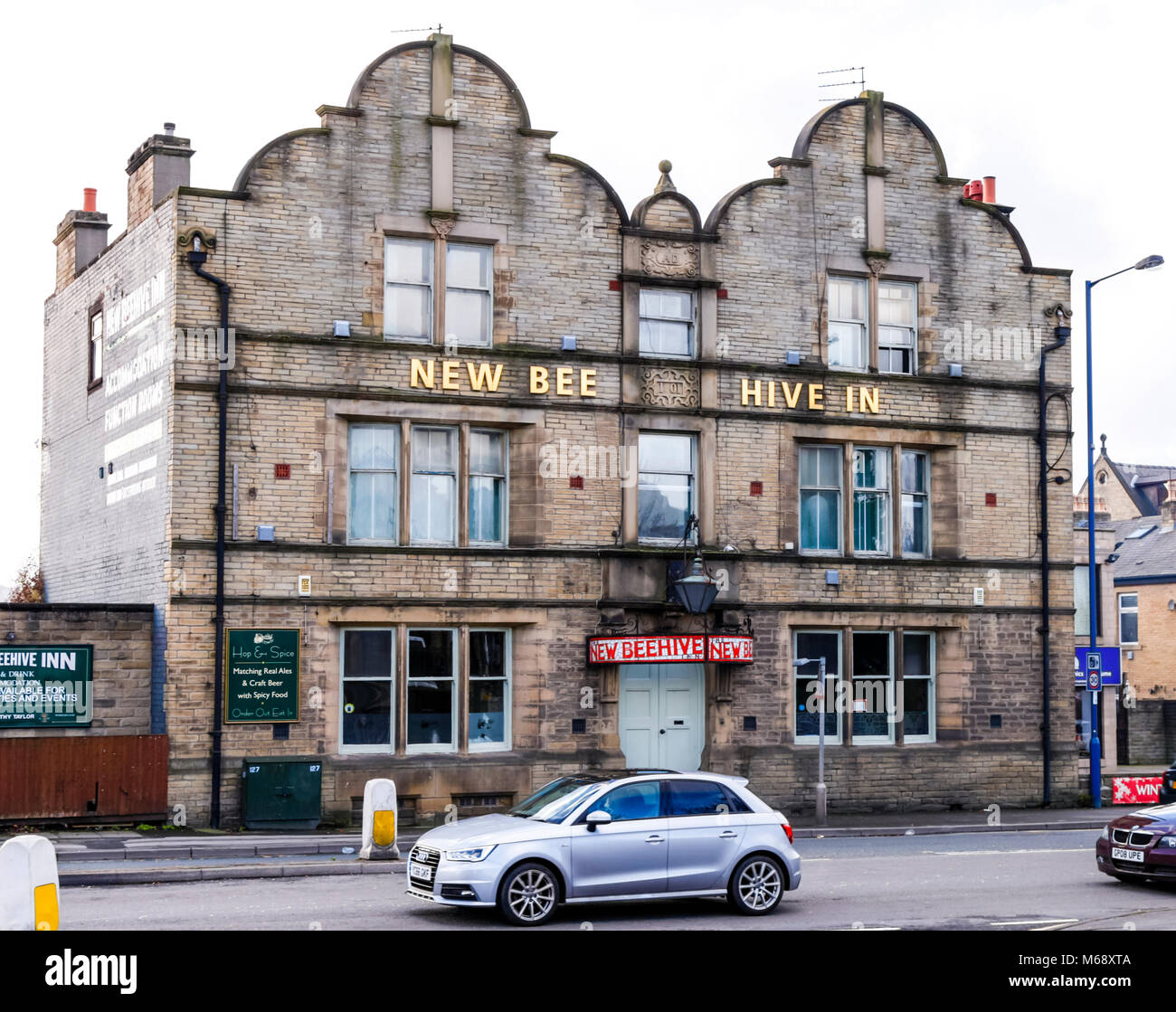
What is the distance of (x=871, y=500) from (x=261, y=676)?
1180 cm

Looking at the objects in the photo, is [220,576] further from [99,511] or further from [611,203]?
[611,203]

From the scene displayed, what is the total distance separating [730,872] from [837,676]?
13.0 meters

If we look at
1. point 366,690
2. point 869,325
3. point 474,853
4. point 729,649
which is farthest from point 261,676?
point 869,325

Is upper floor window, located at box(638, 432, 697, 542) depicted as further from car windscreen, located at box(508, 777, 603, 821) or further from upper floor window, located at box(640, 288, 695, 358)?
car windscreen, located at box(508, 777, 603, 821)

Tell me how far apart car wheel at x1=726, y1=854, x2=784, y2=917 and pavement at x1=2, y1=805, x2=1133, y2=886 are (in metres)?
5.49

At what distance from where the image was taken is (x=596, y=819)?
15086 millimetres

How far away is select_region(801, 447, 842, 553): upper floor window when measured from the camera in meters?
28.4

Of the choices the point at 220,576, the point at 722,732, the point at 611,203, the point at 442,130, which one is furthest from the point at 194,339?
the point at 722,732

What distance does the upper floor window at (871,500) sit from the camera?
28.8 m

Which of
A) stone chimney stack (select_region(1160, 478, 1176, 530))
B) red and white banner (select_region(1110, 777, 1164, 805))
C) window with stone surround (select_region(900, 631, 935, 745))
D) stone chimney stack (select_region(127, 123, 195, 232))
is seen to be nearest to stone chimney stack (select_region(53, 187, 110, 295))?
stone chimney stack (select_region(127, 123, 195, 232))

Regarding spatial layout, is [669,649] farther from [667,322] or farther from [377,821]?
[377,821]
